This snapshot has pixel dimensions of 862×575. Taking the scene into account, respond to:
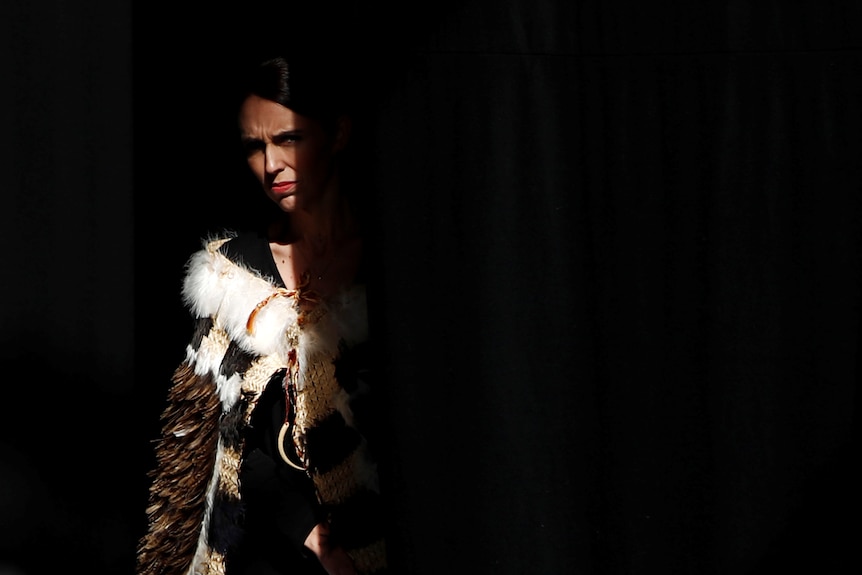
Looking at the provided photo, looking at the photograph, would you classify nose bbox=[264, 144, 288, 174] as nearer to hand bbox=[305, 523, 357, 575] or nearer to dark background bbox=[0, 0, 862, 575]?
dark background bbox=[0, 0, 862, 575]

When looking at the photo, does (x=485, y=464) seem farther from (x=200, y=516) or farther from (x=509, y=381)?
(x=200, y=516)

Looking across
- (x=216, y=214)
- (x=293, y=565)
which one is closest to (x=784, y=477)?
(x=293, y=565)

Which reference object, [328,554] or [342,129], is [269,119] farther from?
[328,554]

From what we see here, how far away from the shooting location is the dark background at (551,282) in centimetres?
125

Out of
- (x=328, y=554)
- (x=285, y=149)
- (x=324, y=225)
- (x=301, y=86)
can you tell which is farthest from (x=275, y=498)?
(x=301, y=86)

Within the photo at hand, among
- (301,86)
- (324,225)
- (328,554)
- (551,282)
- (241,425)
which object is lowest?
(328,554)

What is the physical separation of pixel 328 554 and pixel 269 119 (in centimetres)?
75

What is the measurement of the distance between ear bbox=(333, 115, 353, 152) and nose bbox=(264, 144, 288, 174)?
105 mm

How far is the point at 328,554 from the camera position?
1.54m

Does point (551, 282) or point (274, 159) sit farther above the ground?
point (274, 159)

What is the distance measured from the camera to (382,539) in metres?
1.59

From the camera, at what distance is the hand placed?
1.53 meters

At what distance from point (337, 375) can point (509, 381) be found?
39cm

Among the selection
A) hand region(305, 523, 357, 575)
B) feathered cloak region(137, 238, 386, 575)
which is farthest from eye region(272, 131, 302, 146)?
hand region(305, 523, 357, 575)
